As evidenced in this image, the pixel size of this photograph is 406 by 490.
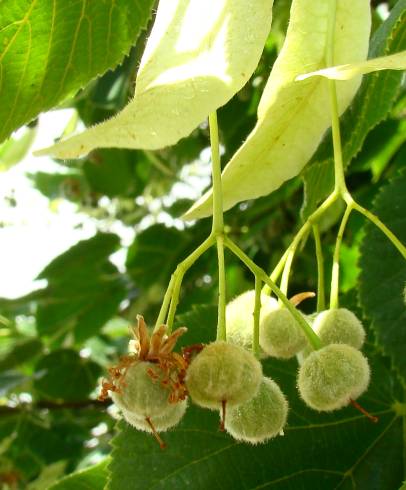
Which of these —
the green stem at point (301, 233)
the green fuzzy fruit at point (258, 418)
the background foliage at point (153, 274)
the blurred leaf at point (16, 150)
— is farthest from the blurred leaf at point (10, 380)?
the green fuzzy fruit at point (258, 418)

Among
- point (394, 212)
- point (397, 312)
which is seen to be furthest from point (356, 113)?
point (397, 312)

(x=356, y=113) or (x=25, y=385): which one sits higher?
(x=356, y=113)

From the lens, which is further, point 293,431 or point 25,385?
point 25,385

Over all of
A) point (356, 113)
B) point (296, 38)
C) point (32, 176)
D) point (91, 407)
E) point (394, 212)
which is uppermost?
point (296, 38)

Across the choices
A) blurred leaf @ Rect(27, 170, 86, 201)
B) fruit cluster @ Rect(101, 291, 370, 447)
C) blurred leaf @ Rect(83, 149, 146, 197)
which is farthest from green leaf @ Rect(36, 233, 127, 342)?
fruit cluster @ Rect(101, 291, 370, 447)

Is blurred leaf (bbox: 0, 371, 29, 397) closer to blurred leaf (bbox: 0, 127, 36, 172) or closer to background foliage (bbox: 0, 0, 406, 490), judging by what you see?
background foliage (bbox: 0, 0, 406, 490)

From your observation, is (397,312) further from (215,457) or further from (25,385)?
(25,385)
